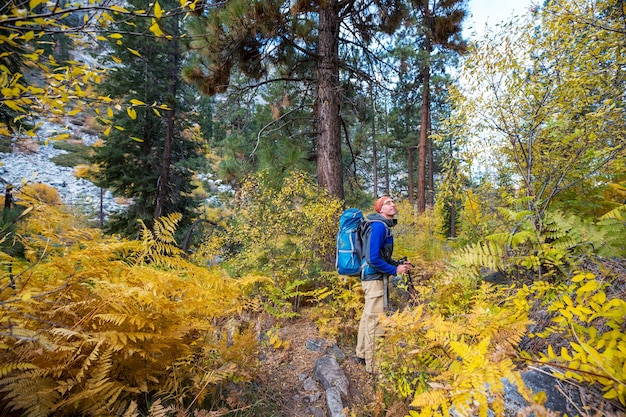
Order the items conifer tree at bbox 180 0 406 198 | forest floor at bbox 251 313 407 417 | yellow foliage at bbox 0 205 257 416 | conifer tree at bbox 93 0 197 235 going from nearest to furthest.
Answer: yellow foliage at bbox 0 205 257 416 < forest floor at bbox 251 313 407 417 < conifer tree at bbox 180 0 406 198 < conifer tree at bbox 93 0 197 235

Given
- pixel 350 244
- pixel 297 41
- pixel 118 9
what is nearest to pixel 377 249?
pixel 350 244

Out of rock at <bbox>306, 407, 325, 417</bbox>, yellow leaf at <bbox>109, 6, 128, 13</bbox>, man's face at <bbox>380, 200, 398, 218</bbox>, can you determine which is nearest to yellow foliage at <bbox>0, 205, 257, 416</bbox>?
rock at <bbox>306, 407, 325, 417</bbox>

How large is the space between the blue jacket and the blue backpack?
0.18 m

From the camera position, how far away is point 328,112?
516 cm

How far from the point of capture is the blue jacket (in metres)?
2.99

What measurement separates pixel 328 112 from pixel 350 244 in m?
2.86

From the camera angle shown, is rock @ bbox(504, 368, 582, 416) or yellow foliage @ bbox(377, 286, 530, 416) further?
rock @ bbox(504, 368, 582, 416)

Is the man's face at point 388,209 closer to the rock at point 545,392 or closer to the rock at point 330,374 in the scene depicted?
the rock at point 330,374

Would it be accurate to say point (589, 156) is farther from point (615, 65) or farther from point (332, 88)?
point (332, 88)

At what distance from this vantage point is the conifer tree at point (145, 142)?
935 centimetres

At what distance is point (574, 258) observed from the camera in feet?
7.62

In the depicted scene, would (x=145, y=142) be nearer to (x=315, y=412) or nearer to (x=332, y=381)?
(x=332, y=381)

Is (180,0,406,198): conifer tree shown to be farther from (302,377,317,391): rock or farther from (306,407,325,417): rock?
(306,407,325,417): rock

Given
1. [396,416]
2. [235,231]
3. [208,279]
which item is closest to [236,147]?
[235,231]
